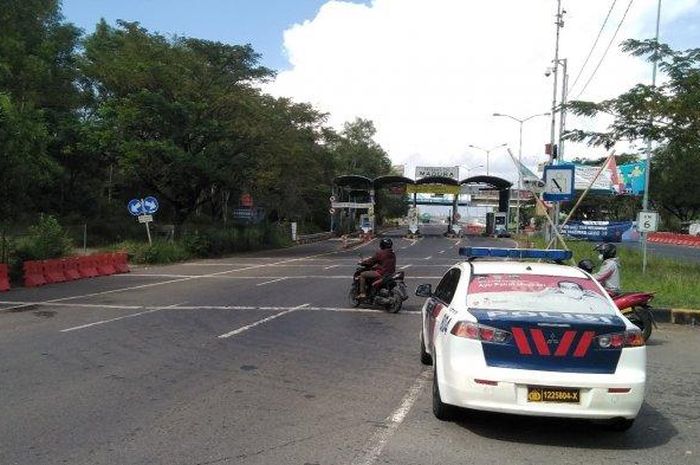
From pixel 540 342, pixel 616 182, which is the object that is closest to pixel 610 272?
pixel 540 342

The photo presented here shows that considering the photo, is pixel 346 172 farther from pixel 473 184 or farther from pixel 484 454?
pixel 484 454

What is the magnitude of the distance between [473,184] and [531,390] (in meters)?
82.8

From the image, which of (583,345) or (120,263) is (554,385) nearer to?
(583,345)

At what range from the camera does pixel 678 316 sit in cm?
1351

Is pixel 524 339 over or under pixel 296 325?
over

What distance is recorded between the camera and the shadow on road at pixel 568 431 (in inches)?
236

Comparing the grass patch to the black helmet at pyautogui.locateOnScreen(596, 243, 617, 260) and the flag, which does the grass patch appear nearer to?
the black helmet at pyautogui.locateOnScreen(596, 243, 617, 260)

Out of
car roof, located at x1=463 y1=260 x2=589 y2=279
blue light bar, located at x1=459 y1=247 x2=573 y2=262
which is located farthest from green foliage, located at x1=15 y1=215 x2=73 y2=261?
car roof, located at x1=463 y1=260 x2=589 y2=279

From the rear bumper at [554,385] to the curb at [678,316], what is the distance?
860 centimetres

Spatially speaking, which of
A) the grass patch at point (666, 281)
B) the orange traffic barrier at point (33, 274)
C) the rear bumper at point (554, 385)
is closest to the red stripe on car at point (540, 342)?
the rear bumper at point (554, 385)

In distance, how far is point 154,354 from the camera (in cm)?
953

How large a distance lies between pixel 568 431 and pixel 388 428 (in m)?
1.66

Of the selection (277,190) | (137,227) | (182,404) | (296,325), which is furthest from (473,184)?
(182,404)

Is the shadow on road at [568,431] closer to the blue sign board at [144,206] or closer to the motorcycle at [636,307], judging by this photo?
the motorcycle at [636,307]
